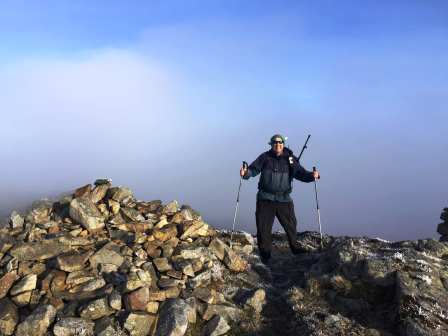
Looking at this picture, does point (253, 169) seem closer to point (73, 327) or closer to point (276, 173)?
point (276, 173)

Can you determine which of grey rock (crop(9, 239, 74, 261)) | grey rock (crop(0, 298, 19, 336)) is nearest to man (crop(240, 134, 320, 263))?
grey rock (crop(9, 239, 74, 261))

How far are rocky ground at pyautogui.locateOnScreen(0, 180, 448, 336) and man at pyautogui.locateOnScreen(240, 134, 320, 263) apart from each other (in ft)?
5.62

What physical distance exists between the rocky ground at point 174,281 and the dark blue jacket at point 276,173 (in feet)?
10.4

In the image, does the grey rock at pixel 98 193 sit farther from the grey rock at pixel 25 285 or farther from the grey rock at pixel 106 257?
the grey rock at pixel 25 285

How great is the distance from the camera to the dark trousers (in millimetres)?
19516

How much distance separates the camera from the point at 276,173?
761 inches

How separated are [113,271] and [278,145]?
29.7 ft

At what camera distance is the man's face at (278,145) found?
1929 centimetres

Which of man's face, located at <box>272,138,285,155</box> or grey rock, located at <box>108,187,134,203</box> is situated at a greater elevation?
man's face, located at <box>272,138,285,155</box>

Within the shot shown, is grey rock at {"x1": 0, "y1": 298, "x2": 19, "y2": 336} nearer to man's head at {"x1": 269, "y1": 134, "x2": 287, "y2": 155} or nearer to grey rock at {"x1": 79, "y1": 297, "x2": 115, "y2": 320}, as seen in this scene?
grey rock at {"x1": 79, "y1": 297, "x2": 115, "y2": 320}

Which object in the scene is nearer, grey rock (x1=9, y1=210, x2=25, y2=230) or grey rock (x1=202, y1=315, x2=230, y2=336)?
grey rock (x1=202, y1=315, x2=230, y2=336)

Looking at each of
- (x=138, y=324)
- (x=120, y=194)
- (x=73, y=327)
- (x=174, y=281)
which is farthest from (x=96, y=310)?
(x=120, y=194)

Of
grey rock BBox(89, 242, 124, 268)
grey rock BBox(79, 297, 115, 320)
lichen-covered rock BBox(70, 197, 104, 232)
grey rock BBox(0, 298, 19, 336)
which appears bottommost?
grey rock BBox(0, 298, 19, 336)

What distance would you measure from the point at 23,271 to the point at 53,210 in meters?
4.32
